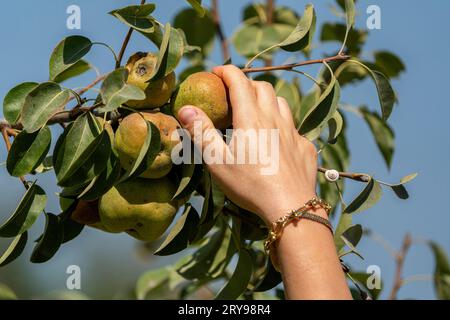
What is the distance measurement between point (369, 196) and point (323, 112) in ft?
0.60

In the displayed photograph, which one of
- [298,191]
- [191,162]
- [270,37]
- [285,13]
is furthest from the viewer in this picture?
[285,13]

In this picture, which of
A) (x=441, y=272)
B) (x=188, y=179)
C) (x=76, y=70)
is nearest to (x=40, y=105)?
(x=188, y=179)

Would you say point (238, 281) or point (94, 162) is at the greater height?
point (94, 162)

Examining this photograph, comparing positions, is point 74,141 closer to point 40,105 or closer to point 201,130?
point 40,105

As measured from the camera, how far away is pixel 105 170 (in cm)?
143

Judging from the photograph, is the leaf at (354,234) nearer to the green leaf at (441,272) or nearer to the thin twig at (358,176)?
the thin twig at (358,176)

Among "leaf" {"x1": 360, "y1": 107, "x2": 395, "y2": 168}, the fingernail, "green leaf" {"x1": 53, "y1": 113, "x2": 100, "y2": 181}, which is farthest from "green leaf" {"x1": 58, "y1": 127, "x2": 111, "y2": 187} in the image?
"leaf" {"x1": 360, "y1": 107, "x2": 395, "y2": 168}

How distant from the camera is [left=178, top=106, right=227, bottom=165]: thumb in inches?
54.4

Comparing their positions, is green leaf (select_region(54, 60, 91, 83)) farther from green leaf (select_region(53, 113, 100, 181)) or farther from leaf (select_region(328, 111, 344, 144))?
leaf (select_region(328, 111, 344, 144))

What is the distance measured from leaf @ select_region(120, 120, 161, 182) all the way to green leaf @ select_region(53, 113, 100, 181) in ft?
0.29

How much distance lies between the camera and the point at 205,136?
1396mm
